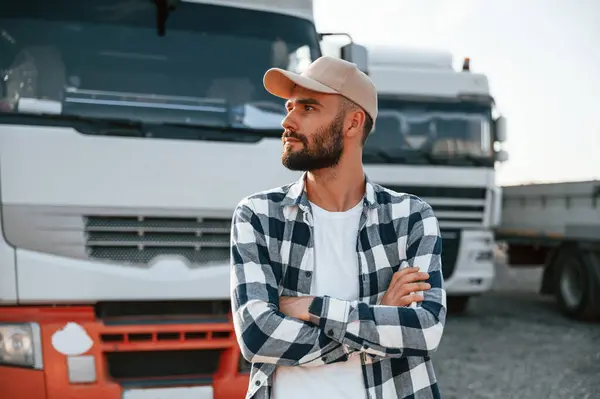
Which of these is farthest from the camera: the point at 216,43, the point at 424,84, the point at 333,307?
the point at 424,84

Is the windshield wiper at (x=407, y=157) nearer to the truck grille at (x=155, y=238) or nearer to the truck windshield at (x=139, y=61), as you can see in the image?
the truck windshield at (x=139, y=61)

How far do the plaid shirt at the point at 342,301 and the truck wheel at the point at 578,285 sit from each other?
7130 mm

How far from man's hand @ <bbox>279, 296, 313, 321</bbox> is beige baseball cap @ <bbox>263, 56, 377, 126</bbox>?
0.60m

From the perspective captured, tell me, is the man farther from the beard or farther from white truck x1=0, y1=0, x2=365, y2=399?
white truck x1=0, y1=0, x2=365, y2=399

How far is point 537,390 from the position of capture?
5.31 metres

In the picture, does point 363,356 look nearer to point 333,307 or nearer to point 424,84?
point 333,307

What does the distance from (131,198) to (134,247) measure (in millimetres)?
257

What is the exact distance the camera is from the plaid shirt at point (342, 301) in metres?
1.81

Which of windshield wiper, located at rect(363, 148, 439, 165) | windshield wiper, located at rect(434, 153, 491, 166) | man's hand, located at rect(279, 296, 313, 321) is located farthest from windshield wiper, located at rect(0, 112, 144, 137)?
windshield wiper, located at rect(434, 153, 491, 166)

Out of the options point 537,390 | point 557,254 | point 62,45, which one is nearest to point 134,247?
point 62,45

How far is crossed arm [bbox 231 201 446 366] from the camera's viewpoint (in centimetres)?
181

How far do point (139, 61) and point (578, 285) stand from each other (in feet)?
23.4

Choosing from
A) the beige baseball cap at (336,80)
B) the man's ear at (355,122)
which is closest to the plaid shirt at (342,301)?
the man's ear at (355,122)

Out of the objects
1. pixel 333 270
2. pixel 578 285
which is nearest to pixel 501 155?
pixel 578 285
